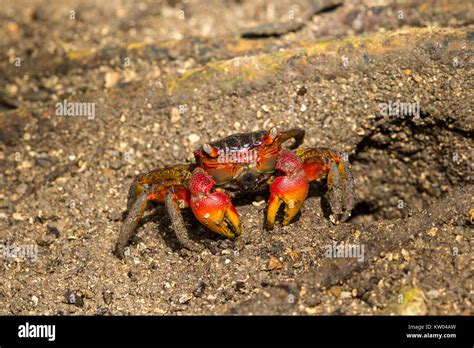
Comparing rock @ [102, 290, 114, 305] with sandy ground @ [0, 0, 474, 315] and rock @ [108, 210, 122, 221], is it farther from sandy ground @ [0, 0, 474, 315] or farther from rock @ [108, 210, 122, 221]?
rock @ [108, 210, 122, 221]

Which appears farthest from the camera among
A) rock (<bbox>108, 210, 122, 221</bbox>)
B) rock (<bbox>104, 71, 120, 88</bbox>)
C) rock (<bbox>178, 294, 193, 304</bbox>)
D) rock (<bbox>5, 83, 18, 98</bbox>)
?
rock (<bbox>5, 83, 18, 98</bbox>)

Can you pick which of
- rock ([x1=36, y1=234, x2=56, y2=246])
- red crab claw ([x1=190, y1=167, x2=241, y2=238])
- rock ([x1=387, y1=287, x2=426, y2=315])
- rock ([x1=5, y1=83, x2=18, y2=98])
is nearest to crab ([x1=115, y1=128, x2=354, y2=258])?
red crab claw ([x1=190, y1=167, x2=241, y2=238])
